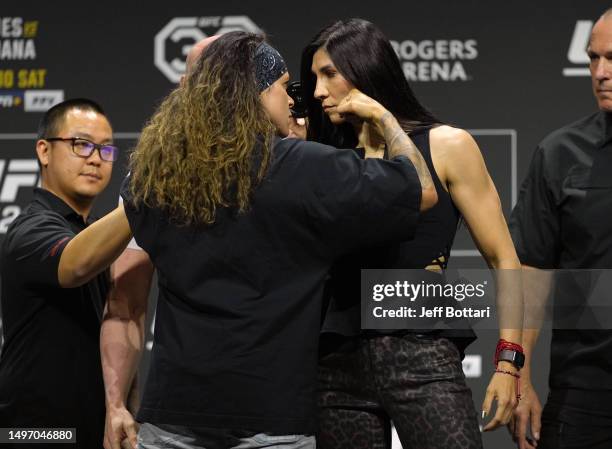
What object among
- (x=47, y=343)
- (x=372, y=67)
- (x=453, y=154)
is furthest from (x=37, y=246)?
(x=453, y=154)

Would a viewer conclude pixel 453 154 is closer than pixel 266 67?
No

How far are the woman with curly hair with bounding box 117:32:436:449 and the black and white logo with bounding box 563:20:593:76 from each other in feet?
8.14

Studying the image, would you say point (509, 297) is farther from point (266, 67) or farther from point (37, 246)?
point (37, 246)

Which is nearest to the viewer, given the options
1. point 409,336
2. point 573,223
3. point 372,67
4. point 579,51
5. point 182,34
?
point 409,336

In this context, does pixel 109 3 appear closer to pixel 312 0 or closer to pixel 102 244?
pixel 312 0

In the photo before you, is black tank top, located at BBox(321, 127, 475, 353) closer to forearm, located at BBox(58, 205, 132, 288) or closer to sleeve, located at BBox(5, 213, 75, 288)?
forearm, located at BBox(58, 205, 132, 288)

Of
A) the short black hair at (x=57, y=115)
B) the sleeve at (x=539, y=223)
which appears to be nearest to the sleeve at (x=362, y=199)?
the sleeve at (x=539, y=223)

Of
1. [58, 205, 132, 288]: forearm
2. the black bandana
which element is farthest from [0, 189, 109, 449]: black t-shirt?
the black bandana

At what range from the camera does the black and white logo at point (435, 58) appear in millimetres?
4195

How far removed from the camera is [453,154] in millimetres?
2113

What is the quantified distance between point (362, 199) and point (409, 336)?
376 mm

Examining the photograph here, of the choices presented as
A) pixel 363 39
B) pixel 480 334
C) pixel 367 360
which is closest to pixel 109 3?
pixel 480 334

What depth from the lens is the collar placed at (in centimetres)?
279

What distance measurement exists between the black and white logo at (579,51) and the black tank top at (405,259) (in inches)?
87.2
